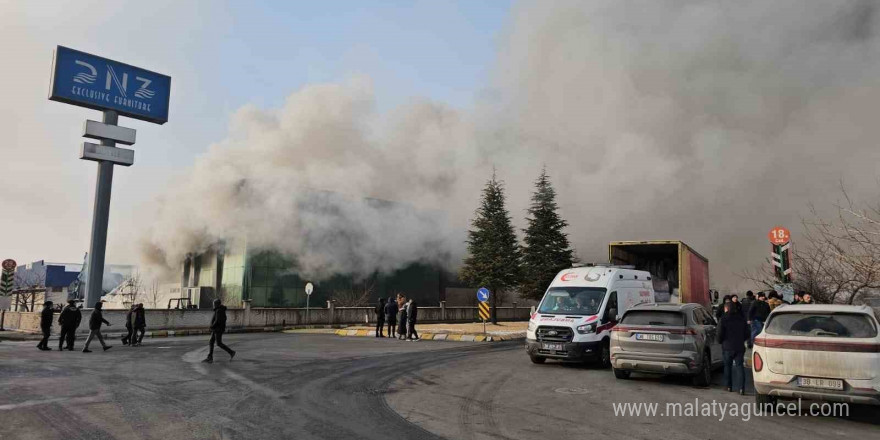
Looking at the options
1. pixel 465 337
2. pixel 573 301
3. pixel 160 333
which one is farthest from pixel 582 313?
pixel 160 333

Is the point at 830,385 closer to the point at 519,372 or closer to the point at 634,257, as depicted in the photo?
the point at 519,372

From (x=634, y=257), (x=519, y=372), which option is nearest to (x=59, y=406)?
(x=519, y=372)

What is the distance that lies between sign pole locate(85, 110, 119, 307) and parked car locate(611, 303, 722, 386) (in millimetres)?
22300

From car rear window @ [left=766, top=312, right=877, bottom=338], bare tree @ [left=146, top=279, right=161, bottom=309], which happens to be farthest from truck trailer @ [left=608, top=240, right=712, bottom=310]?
bare tree @ [left=146, top=279, right=161, bottom=309]

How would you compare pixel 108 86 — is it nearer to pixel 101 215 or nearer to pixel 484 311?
pixel 101 215

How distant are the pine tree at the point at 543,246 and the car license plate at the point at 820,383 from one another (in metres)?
27.0

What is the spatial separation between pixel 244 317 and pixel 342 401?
67.3 feet

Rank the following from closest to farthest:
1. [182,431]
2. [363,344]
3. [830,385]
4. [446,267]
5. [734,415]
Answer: [182,431], [830,385], [734,415], [363,344], [446,267]

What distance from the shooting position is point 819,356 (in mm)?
6488

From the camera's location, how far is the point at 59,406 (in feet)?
22.7

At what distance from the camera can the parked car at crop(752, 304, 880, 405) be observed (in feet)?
20.4

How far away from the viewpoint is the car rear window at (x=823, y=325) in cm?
659

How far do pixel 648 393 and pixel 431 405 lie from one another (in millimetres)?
3631

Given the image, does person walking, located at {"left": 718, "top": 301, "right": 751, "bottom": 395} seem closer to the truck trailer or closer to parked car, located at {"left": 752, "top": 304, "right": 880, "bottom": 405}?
parked car, located at {"left": 752, "top": 304, "right": 880, "bottom": 405}
